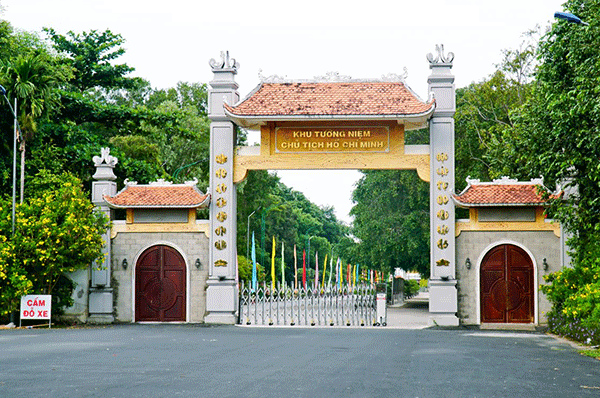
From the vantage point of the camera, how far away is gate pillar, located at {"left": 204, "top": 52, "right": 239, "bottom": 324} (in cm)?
2620

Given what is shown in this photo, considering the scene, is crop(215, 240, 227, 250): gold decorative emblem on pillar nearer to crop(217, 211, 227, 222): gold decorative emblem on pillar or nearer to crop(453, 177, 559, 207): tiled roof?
crop(217, 211, 227, 222): gold decorative emblem on pillar

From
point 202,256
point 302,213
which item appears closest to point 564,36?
point 202,256

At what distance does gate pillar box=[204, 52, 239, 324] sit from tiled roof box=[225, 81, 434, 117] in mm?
991

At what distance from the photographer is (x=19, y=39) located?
39500 mm

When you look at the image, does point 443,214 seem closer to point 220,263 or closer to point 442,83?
point 442,83

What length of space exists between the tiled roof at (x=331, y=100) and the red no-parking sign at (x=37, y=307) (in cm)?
835

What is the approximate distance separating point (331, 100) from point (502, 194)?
6.33 m

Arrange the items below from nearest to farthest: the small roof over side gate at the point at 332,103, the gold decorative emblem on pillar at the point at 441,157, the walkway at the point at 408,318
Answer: the small roof over side gate at the point at 332,103, the gold decorative emblem on pillar at the point at 441,157, the walkway at the point at 408,318

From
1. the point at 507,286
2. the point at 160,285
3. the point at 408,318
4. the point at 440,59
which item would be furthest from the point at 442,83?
the point at 408,318

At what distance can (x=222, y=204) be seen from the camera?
2648cm

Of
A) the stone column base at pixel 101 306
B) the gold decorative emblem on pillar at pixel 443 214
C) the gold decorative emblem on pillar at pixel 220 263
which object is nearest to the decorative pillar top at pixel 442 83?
the gold decorative emblem on pillar at pixel 443 214

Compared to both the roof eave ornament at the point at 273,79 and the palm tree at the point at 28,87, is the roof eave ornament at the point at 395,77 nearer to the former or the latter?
the roof eave ornament at the point at 273,79

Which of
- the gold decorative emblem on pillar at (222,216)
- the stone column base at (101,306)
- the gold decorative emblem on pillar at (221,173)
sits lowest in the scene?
the stone column base at (101,306)

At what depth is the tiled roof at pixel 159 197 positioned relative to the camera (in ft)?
85.8
